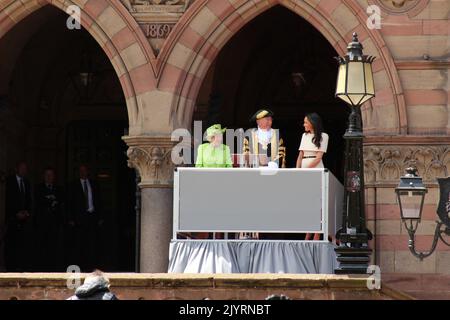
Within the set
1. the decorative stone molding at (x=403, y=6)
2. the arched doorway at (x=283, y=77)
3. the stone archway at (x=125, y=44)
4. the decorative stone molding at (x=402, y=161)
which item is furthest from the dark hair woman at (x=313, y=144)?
the arched doorway at (x=283, y=77)

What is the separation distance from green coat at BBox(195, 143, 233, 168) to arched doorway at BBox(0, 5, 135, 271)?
6459mm

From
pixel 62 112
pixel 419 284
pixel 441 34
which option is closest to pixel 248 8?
pixel 441 34

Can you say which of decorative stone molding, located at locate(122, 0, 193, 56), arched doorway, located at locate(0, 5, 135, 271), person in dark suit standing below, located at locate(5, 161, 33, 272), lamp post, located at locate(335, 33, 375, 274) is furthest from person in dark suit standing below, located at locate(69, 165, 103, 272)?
lamp post, located at locate(335, 33, 375, 274)

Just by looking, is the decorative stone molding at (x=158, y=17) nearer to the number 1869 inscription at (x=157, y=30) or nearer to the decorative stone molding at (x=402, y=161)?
the number 1869 inscription at (x=157, y=30)

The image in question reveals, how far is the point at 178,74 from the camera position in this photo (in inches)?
1049

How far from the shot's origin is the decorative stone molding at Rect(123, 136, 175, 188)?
26.4 metres

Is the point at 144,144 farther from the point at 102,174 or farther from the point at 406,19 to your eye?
the point at 102,174

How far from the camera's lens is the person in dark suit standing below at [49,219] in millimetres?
29312

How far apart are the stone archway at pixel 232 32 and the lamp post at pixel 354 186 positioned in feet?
12.1

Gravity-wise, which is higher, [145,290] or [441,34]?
[441,34]

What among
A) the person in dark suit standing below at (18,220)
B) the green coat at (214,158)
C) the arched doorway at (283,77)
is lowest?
the person in dark suit standing below at (18,220)

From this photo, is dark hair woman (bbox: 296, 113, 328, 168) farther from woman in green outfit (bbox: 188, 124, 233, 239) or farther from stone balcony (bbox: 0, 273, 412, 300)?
stone balcony (bbox: 0, 273, 412, 300)

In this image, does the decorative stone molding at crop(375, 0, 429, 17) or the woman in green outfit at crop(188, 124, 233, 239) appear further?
the decorative stone molding at crop(375, 0, 429, 17)
